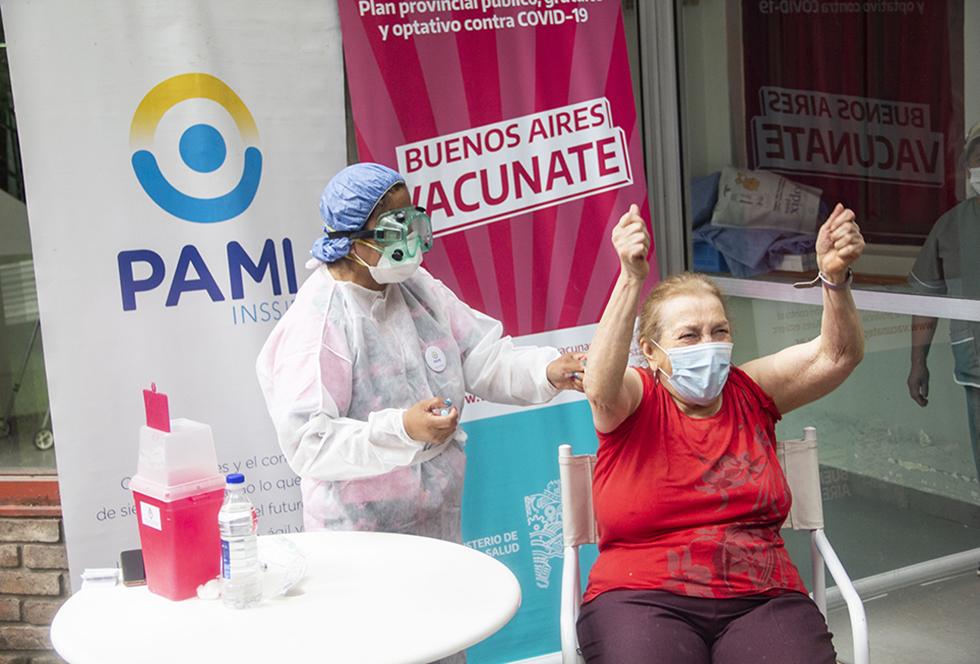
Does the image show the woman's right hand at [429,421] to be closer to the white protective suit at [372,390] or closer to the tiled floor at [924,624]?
the white protective suit at [372,390]

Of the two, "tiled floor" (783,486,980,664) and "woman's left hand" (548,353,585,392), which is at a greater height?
"woman's left hand" (548,353,585,392)

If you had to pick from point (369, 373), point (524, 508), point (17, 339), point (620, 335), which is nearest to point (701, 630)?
point (620, 335)

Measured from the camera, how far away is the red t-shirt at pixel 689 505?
2473 millimetres

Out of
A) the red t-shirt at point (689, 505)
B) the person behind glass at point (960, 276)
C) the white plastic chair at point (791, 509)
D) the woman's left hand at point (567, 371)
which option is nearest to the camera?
the red t-shirt at point (689, 505)

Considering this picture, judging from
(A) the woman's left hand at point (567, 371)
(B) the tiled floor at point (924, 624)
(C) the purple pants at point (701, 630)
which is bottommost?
(B) the tiled floor at point (924, 624)

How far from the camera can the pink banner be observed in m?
3.49

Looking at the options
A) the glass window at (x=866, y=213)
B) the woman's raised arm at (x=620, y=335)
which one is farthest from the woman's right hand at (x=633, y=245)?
the glass window at (x=866, y=213)

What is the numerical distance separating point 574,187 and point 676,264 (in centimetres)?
63

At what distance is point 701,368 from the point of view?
2.52 metres

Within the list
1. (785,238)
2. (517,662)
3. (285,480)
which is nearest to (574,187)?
(785,238)

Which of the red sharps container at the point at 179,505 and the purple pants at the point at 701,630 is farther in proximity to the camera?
the purple pants at the point at 701,630

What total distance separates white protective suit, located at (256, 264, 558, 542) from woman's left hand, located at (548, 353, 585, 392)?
40mm

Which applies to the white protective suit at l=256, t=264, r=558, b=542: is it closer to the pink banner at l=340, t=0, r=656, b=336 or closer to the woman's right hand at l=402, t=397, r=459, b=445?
the woman's right hand at l=402, t=397, r=459, b=445

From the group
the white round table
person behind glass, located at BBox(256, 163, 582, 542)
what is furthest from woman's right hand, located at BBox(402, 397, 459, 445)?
the white round table
